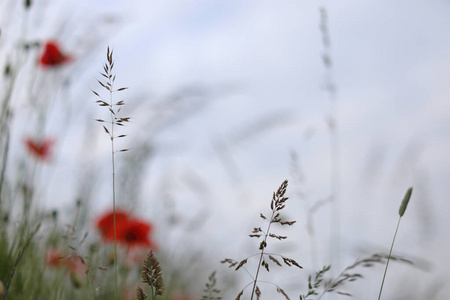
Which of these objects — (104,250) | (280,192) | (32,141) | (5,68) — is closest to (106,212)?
(104,250)

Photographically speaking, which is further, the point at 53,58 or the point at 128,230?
the point at 53,58

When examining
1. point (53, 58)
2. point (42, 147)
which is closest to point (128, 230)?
point (42, 147)

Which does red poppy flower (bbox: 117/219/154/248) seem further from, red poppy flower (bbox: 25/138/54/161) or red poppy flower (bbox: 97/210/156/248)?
red poppy flower (bbox: 25/138/54/161)

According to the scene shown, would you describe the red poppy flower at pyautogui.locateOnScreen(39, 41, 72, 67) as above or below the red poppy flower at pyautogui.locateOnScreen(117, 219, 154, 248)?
above

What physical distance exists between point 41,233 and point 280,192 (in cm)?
93

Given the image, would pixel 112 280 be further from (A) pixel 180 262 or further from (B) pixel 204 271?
(B) pixel 204 271

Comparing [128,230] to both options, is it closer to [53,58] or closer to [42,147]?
[42,147]

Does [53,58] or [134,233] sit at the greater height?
[53,58]

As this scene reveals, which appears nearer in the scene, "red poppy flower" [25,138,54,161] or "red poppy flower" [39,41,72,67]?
"red poppy flower" [25,138,54,161]

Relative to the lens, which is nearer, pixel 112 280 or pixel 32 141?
pixel 112 280

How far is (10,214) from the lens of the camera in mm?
1687

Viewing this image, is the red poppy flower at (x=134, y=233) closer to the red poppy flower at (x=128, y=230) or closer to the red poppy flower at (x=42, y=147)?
the red poppy flower at (x=128, y=230)

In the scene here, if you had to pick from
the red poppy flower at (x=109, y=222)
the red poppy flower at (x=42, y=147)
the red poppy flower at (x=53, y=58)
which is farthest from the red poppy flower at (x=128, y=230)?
the red poppy flower at (x=53, y=58)

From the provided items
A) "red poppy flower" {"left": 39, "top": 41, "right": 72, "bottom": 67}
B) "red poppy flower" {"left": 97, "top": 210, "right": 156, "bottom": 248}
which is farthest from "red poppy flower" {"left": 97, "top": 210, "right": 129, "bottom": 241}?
"red poppy flower" {"left": 39, "top": 41, "right": 72, "bottom": 67}
